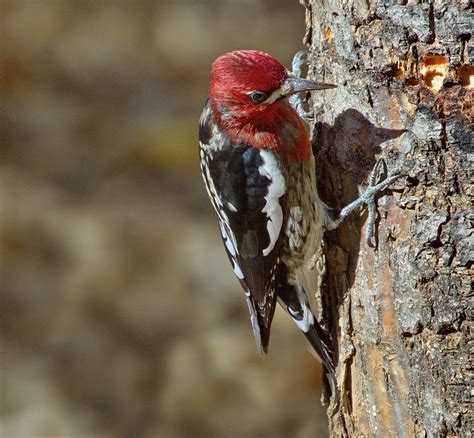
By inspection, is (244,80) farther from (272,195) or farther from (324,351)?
(324,351)

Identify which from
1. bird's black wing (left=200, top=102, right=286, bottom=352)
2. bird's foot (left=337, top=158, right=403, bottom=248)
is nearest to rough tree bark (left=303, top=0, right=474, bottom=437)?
bird's foot (left=337, top=158, right=403, bottom=248)

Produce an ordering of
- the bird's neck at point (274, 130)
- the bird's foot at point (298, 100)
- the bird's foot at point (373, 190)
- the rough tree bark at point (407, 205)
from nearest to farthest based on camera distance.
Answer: the rough tree bark at point (407, 205), the bird's foot at point (373, 190), the bird's neck at point (274, 130), the bird's foot at point (298, 100)

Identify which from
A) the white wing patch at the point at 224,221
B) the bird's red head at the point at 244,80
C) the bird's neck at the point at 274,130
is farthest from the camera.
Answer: the white wing patch at the point at 224,221

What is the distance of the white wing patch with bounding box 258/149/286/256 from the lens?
2998 mm

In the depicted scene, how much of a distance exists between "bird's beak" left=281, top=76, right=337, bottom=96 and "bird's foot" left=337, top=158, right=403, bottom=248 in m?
0.29

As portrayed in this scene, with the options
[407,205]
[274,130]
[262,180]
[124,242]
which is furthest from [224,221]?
[124,242]

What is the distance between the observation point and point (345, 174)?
2863 mm

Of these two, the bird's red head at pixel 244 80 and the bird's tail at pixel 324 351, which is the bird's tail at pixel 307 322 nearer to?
the bird's tail at pixel 324 351

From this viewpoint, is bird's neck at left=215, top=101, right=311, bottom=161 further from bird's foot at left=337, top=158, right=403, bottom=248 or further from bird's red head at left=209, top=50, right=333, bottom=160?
bird's foot at left=337, top=158, right=403, bottom=248

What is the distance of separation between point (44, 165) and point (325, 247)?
10.8 feet

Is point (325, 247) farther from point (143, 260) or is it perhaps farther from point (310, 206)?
point (143, 260)

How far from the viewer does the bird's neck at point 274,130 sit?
296 centimetres

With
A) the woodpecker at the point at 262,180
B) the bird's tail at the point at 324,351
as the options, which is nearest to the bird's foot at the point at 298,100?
the woodpecker at the point at 262,180

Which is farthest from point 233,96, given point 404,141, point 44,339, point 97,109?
point 97,109
